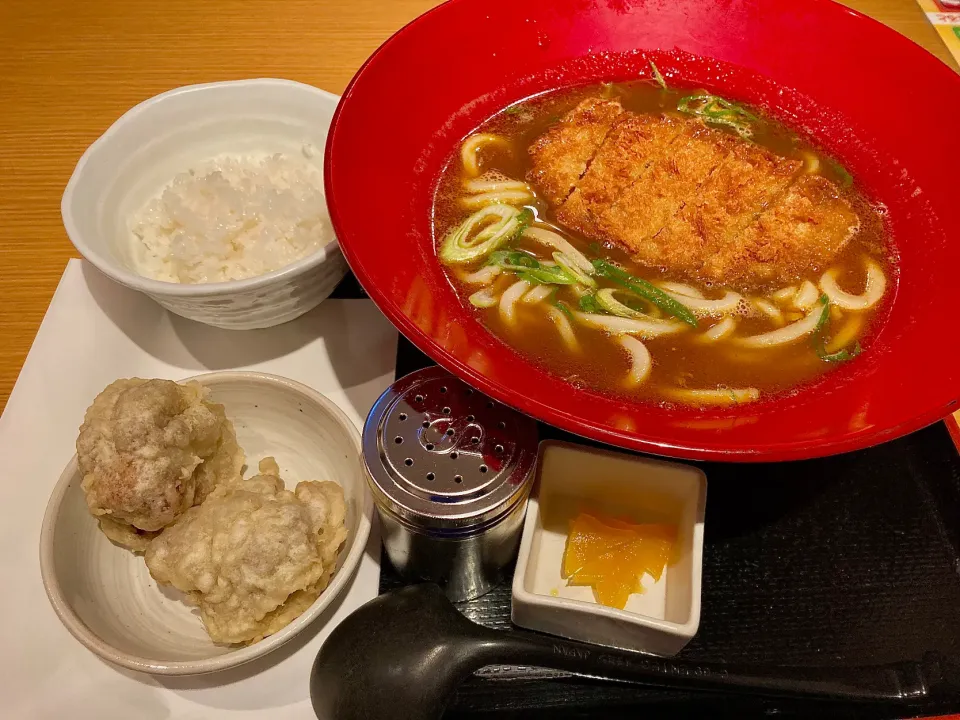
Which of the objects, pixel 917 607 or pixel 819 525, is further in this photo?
pixel 819 525

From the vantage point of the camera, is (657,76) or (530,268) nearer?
(530,268)

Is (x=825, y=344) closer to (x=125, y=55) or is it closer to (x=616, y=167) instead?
(x=616, y=167)

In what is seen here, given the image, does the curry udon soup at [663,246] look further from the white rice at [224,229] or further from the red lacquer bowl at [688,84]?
the white rice at [224,229]

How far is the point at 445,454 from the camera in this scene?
4.62ft

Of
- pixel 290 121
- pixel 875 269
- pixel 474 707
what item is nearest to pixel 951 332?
pixel 875 269

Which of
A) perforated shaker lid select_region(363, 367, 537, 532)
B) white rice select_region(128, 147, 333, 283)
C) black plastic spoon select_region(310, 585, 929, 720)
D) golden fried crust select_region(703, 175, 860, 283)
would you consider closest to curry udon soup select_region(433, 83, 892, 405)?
golden fried crust select_region(703, 175, 860, 283)

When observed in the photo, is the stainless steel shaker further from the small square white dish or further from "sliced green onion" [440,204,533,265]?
"sliced green onion" [440,204,533,265]

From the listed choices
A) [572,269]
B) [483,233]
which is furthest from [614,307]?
[483,233]

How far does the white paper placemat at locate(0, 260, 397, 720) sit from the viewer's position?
1.45 meters

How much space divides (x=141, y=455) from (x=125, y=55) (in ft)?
7.39

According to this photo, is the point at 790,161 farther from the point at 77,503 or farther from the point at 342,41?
the point at 77,503

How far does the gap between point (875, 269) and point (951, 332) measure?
15.0 inches

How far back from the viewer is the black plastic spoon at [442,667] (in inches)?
51.2

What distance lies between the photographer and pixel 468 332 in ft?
5.09
